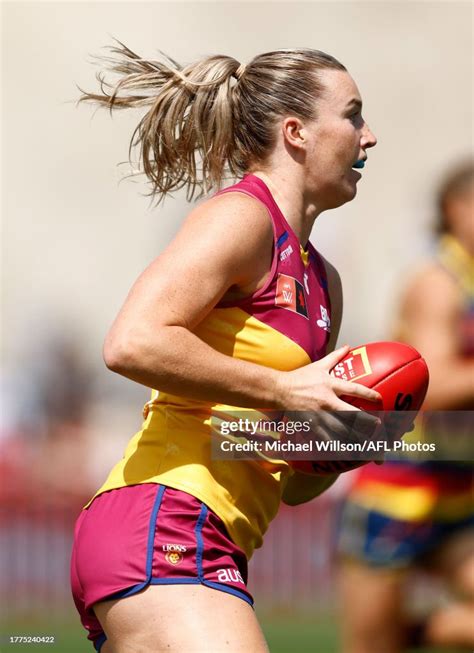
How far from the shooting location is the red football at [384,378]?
340 cm

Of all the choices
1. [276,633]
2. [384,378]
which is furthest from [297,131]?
[276,633]

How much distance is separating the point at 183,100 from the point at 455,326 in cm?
219

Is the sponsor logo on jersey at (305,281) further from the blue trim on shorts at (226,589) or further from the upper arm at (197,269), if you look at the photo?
the blue trim on shorts at (226,589)

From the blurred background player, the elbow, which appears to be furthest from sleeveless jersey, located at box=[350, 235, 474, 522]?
the elbow

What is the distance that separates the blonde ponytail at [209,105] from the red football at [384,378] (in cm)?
69

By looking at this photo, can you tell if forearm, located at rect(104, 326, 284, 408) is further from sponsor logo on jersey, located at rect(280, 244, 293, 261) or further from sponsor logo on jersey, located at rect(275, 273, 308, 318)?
sponsor logo on jersey, located at rect(280, 244, 293, 261)

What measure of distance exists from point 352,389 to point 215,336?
42 cm

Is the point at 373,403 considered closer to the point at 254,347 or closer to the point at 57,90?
the point at 254,347

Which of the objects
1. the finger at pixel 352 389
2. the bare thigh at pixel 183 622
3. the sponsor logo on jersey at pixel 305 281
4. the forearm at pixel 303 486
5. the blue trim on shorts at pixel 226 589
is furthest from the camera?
the forearm at pixel 303 486

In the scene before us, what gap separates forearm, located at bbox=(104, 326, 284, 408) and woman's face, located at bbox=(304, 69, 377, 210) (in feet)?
2.22

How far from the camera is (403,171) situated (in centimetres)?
1853

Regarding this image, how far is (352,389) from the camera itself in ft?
10.4

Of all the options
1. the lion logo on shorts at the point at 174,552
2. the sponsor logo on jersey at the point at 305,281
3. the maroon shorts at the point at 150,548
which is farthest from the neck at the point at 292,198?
the lion logo on shorts at the point at 174,552

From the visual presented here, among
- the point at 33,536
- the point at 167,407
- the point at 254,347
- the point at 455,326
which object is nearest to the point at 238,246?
the point at 254,347
